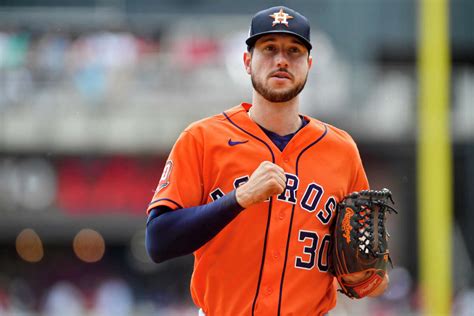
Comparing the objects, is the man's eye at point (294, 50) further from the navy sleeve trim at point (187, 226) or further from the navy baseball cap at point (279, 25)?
the navy sleeve trim at point (187, 226)

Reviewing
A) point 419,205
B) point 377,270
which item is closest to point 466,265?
point 419,205

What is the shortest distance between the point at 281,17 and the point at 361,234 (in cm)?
70

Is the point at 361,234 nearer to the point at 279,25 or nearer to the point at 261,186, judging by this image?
the point at 261,186

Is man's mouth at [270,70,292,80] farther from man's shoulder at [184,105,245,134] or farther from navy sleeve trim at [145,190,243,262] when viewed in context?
navy sleeve trim at [145,190,243,262]

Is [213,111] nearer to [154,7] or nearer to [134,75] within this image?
[134,75]

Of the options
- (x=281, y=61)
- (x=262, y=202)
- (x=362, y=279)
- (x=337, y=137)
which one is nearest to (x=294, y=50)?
(x=281, y=61)

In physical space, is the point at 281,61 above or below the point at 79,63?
below

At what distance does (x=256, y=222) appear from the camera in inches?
115

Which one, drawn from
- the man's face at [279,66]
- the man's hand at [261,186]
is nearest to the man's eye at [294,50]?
the man's face at [279,66]

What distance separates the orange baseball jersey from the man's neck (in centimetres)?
5

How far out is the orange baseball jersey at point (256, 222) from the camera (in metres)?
2.91

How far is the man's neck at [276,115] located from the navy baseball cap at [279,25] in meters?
0.18

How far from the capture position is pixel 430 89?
10.1 metres

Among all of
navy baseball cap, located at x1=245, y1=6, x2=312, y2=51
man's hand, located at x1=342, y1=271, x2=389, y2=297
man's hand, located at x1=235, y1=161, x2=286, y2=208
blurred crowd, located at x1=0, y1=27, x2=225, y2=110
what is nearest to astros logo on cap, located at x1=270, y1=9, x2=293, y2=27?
navy baseball cap, located at x1=245, y1=6, x2=312, y2=51
